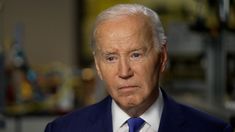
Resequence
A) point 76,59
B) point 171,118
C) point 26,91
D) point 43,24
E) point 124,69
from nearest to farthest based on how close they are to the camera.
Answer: point 124,69
point 171,118
point 26,91
point 43,24
point 76,59

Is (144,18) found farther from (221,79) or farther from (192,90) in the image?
(192,90)

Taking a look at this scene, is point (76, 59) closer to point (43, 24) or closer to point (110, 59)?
point (43, 24)

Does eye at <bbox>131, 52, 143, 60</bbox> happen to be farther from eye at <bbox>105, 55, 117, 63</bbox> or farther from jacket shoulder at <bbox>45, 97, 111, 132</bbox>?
jacket shoulder at <bbox>45, 97, 111, 132</bbox>

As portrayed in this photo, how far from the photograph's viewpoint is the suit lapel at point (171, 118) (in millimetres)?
1464

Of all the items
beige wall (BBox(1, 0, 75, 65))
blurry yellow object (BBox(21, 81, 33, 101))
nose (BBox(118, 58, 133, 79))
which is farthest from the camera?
beige wall (BBox(1, 0, 75, 65))

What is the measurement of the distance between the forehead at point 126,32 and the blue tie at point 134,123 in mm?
197

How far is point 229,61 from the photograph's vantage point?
3.48 m

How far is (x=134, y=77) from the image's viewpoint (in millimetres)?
1396

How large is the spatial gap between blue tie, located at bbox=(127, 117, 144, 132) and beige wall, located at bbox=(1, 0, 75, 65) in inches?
146

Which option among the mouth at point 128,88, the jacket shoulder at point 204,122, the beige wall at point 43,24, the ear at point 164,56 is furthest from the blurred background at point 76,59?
the mouth at point 128,88

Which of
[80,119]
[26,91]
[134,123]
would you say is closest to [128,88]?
[134,123]

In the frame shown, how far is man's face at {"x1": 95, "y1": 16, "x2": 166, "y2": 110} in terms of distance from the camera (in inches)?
54.6

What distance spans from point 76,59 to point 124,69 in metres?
3.82

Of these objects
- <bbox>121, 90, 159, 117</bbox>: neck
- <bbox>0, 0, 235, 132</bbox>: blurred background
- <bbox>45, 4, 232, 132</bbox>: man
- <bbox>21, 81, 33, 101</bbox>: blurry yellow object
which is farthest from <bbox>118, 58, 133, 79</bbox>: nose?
<bbox>21, 81, 33, 101</bbox>: blurry yellow object
